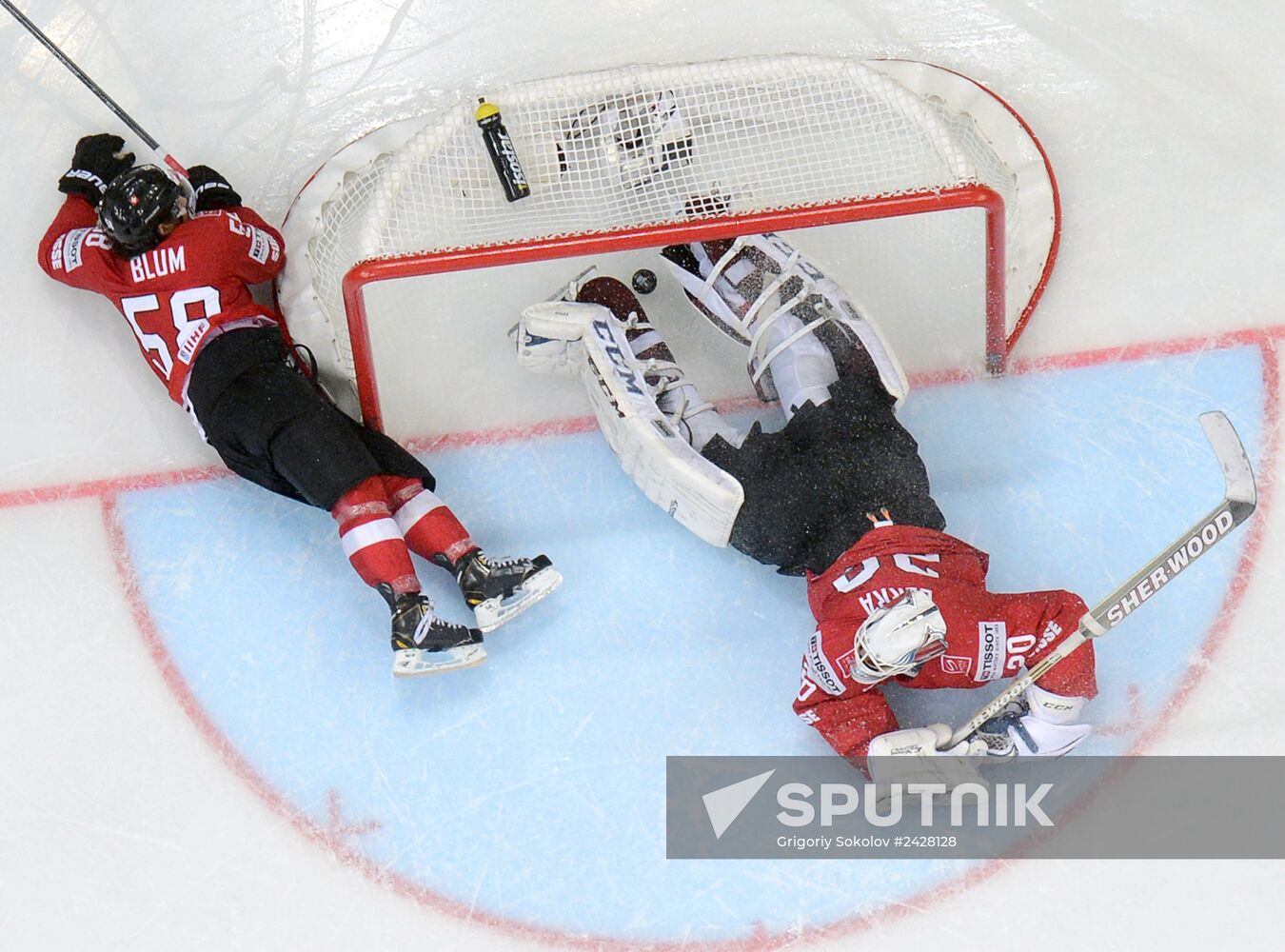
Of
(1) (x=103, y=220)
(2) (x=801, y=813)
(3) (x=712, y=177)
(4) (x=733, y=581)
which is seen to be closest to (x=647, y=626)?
(4) (x=733, y=581)

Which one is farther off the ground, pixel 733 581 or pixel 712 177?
pixel 712 177

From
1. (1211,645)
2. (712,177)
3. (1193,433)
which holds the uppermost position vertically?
(712,177)

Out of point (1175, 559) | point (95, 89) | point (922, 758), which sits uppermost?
point (95, 89)

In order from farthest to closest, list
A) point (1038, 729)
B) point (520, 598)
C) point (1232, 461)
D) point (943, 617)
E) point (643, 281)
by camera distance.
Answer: point (643, 281), point (520, 598), point (1038, 729), point (943, 617), point (1232, 461)

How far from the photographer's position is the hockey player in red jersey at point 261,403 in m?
3.10

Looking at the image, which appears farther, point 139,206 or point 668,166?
point 668,166

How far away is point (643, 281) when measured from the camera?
11.3 ft

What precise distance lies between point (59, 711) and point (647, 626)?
131cm

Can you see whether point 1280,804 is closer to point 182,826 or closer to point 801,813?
point 801,813

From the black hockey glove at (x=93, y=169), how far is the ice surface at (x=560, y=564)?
18 cm

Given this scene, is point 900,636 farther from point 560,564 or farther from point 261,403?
point 261,403

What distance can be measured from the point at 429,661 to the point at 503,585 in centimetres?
22

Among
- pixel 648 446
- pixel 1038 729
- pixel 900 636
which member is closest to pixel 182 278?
pixel 648 446

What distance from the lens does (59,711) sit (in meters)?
3.30
